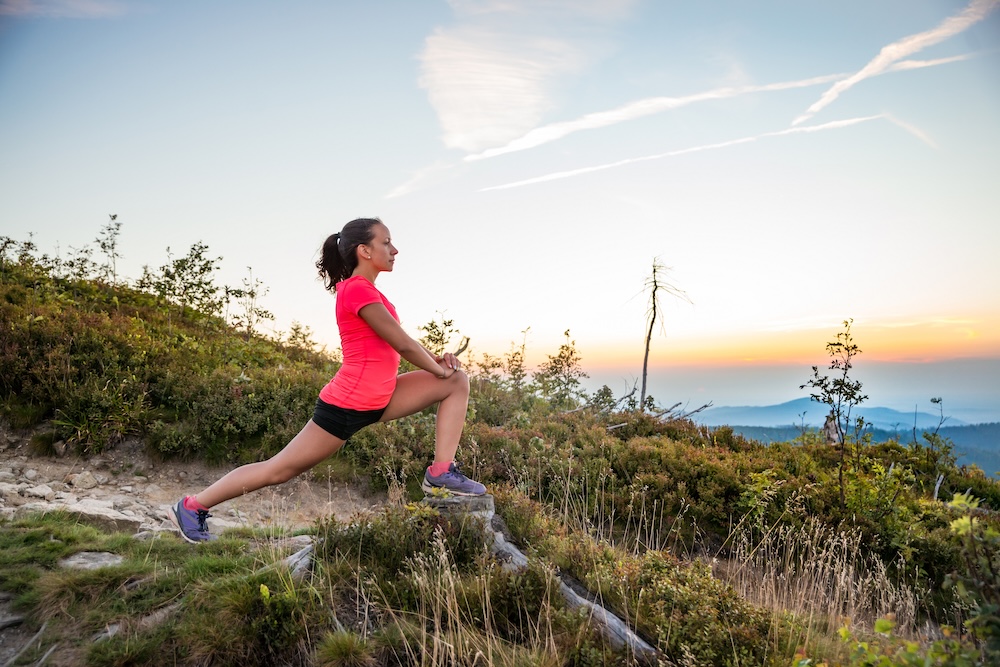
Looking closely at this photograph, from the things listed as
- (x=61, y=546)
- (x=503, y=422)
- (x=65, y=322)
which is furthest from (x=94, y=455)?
(x=503, y=422)

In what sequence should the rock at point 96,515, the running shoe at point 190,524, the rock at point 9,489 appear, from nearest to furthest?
the running shoe at point 190,524, the rock at point 96,515, the rock at point 9,489

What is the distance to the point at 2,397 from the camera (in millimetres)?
8469

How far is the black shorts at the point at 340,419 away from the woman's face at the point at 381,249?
1125 mm

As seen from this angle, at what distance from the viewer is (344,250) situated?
192 inches

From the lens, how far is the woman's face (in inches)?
190

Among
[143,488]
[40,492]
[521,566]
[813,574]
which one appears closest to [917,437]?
[813,574]

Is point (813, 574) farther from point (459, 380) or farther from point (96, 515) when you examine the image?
point (96, 515)

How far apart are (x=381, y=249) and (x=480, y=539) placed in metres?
2.37

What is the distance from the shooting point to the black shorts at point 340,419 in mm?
4820

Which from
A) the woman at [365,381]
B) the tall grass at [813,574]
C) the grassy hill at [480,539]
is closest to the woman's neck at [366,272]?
the woman at [365,381]

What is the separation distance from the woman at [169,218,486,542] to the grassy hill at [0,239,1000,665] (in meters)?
0.55

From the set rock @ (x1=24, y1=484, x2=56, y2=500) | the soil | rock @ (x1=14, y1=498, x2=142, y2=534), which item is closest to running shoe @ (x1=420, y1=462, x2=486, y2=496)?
the soil

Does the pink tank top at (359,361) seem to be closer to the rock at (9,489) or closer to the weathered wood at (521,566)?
the weathered wood at (521,566)

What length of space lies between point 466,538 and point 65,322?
813 centimetres
